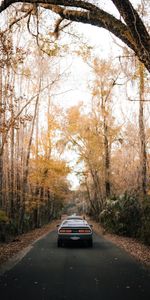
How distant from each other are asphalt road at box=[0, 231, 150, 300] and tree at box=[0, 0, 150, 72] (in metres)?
4.50

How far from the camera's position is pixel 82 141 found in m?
36.4

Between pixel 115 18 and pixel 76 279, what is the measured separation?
235 inches

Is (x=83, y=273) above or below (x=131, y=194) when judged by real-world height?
below

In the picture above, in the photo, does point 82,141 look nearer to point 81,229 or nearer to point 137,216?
point 137,216

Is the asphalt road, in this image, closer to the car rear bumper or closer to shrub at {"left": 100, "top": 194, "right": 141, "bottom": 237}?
the car rear bumper

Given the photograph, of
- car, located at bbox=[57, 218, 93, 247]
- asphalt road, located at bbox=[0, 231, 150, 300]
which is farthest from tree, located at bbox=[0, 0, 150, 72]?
car, located at bbox=[57, 218, 93, 247]

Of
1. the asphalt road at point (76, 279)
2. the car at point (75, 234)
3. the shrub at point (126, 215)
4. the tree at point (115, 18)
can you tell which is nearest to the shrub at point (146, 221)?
the car at point (75, 234)

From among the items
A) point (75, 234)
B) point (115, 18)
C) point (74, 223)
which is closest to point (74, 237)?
point (75, 234)

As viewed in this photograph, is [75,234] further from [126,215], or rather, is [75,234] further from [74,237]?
[126,215]

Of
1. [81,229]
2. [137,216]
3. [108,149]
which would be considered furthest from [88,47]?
[108,149]

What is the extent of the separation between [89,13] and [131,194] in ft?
57.2

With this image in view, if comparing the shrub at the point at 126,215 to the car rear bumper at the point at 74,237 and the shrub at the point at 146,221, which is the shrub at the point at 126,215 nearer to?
the shrub at the point at 146,221

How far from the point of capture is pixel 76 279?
938 cm

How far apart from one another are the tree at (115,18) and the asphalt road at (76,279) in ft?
14.8
